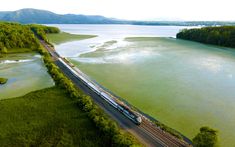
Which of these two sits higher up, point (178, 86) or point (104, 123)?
point (104, 123)

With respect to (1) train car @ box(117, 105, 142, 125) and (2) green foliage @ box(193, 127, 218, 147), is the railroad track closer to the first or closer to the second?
(1) train car @ box(117, 105, 142, 125)

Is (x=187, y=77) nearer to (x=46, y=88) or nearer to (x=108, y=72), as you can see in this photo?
(x=108, y=72)

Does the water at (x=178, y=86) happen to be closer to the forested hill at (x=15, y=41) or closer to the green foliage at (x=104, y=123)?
the green foliage at (x=104, y=123)

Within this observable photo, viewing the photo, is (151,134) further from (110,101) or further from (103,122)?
(110,101)

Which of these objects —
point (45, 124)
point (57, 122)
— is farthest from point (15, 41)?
point (57, 122)

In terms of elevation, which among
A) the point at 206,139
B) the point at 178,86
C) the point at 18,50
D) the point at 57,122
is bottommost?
the point at 57,122
